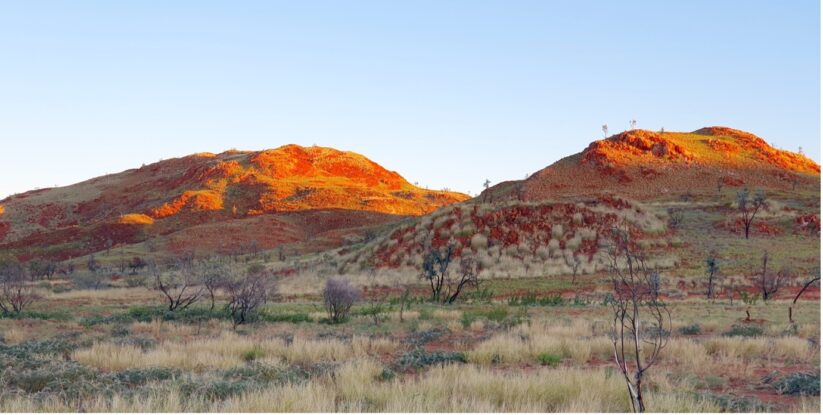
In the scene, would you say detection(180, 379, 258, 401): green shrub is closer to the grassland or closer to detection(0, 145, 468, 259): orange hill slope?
the grassland

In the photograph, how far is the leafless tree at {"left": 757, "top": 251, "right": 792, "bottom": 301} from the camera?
27.3 metres

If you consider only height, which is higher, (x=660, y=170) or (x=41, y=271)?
(x=660, y=170)

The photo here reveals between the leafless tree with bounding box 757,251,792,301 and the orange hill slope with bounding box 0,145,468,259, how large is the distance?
5635cm

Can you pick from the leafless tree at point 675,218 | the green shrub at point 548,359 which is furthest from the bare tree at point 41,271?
the green shrub at point 548,359

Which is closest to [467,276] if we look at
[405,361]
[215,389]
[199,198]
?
[405,361]

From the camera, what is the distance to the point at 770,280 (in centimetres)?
3105

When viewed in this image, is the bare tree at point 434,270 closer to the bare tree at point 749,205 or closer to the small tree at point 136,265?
the bare tree at point 749,205

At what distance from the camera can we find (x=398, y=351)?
13391mm

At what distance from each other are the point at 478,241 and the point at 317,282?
10.4 meters

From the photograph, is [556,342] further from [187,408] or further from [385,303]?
[385,303]

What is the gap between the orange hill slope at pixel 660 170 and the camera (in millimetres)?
74188

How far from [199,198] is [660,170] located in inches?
2343

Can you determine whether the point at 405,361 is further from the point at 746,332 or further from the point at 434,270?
the point at 434,270

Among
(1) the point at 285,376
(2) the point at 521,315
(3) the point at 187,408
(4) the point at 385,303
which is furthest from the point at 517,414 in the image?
(4) the point at 385,303
